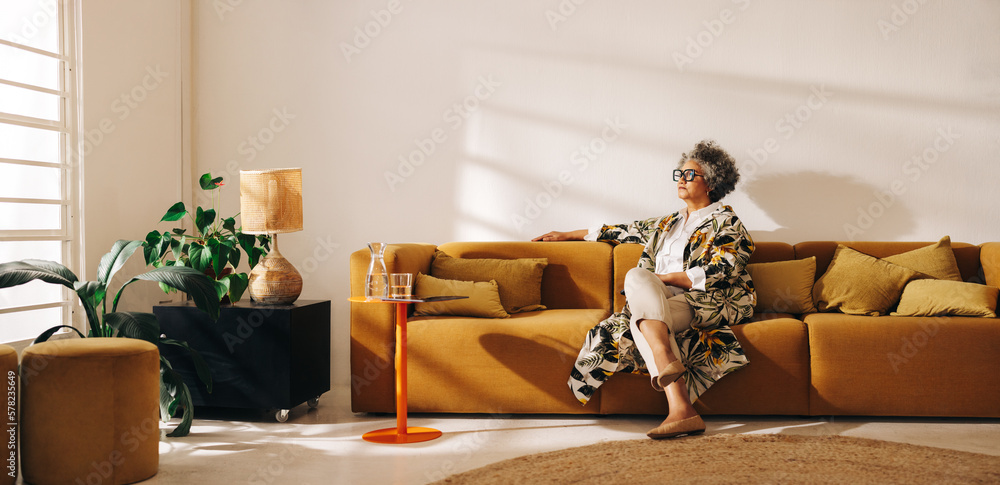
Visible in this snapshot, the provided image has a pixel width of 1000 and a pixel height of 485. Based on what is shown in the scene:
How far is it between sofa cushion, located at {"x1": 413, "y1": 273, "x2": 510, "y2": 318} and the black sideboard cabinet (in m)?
0.57

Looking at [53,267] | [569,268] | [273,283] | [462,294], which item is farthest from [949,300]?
[53,267]

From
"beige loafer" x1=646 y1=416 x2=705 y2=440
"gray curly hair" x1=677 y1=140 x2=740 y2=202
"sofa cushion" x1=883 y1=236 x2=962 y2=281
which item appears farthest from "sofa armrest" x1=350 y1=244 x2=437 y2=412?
"sofa cushion" x1=883 y1=236 x2=962 y2=281

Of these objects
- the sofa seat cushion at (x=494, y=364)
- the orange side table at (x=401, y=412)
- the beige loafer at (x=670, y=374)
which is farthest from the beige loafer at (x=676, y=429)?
the orange side table at (x=401, y=412)

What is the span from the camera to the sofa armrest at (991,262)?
3.55 metres

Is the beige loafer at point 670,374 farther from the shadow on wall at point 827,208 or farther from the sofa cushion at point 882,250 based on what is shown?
the shadow on wall at point 827,208

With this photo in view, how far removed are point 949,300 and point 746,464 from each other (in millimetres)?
1437

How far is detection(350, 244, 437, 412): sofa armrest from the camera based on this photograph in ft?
11.3

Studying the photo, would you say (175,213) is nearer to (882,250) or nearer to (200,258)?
(200,258)

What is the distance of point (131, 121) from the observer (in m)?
4.04

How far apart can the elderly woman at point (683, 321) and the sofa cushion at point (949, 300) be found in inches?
27.7

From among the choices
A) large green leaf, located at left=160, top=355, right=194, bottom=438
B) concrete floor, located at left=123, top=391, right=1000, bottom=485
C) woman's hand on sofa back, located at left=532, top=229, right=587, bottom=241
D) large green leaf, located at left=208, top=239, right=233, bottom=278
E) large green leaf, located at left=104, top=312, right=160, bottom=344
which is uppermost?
woman's hand on sofa back, located at left=532, top=229, right=587, bottom=241

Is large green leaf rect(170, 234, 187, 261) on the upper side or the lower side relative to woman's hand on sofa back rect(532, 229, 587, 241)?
lower

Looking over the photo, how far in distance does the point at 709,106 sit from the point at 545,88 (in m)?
0.94

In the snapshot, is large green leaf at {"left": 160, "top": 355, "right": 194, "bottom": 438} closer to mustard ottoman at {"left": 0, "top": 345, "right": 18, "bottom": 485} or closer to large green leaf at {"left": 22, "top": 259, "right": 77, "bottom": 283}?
large green leaf at {"left": 22, "top": 259, "right": 77, "bottom": 283}
